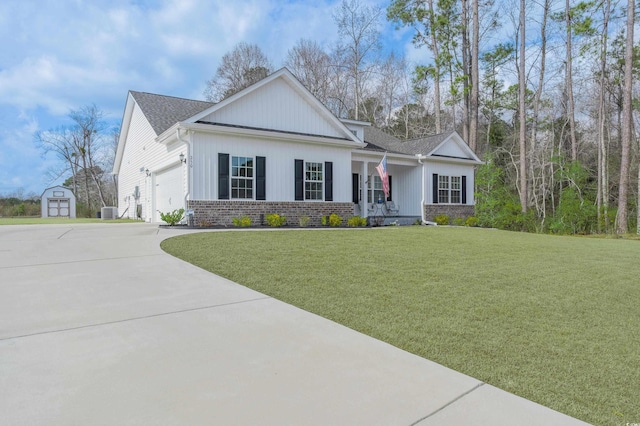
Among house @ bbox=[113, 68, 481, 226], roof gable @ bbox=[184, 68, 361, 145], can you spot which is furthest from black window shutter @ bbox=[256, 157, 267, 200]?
roof gable @ bbox=[184, 68, 361, 145]

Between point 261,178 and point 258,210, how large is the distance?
1.13 m

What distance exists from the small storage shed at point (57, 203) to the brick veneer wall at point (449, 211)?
24700 mm

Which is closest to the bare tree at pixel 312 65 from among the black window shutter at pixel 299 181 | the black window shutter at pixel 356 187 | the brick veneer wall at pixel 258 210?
the black window shutter at pixel 356 187

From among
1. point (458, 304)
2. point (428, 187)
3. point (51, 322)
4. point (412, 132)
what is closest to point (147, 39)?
point (428, 187)

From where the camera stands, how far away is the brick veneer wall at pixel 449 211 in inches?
702

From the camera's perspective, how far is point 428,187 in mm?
17953

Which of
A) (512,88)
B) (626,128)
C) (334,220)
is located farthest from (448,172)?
(512,88)

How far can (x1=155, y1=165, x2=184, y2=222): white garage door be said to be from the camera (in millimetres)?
13578

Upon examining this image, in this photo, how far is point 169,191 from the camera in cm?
1467

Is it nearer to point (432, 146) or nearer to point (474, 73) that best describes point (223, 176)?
point (432, 146)

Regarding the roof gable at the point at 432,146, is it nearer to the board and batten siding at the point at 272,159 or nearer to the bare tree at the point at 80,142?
the board and batten siding at the point at 272,159

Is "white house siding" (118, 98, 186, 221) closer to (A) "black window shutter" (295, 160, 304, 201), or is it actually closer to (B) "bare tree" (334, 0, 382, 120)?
(A) "black window shutter" (295, 160, 304, 201)

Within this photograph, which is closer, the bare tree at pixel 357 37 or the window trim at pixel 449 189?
the window trim at pixel 449 189

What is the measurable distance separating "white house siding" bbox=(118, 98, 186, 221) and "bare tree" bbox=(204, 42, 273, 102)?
1047cm
